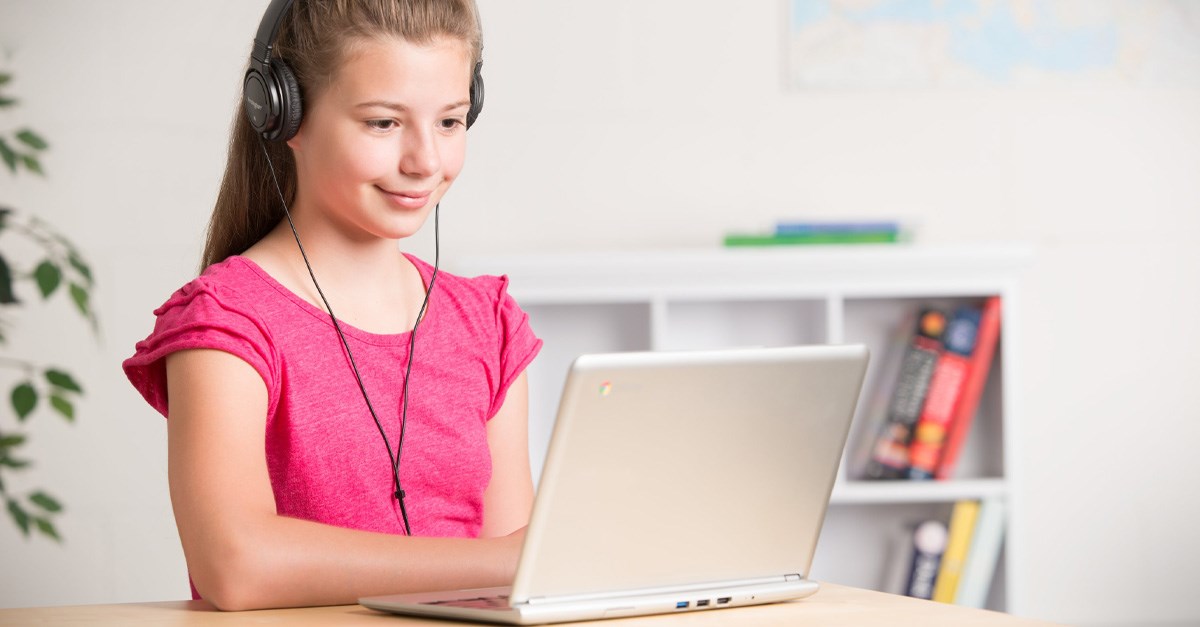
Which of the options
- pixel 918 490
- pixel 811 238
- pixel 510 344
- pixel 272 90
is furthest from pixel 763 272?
pixel 272 90

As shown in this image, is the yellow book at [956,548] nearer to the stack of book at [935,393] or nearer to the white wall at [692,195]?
the stack of book at [935,393]

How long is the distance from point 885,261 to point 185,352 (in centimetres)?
148

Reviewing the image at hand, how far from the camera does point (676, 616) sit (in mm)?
882

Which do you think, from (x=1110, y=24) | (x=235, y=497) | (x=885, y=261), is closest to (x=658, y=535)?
(x=235, y=497)

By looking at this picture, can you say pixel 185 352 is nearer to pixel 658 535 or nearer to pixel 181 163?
pixel 658 535

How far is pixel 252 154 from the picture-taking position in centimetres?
135

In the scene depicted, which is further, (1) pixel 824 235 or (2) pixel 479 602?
(1) pixel 824 235

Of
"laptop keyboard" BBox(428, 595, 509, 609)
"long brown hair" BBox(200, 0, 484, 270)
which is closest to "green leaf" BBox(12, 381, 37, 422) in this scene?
"long brown hair" BBox(200, 0, 484, 270)

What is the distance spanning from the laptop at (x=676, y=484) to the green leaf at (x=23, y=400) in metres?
1.44

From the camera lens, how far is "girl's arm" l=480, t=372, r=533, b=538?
1.40 m

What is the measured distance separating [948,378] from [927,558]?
0.33 m

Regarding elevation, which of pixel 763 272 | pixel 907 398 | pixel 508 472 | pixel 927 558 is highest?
pixel 763 272

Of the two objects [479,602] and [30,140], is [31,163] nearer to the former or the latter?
[30,140]

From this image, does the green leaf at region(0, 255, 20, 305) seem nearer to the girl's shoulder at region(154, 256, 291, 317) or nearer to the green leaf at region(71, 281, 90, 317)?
the green leaf at region(71, 281, 90, 317)
